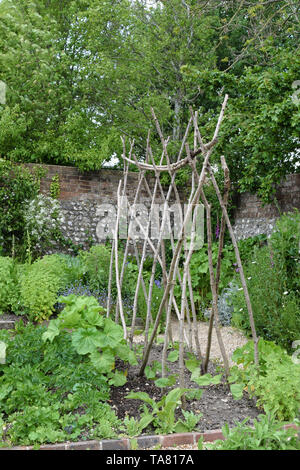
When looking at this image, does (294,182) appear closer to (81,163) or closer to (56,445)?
(81,163)

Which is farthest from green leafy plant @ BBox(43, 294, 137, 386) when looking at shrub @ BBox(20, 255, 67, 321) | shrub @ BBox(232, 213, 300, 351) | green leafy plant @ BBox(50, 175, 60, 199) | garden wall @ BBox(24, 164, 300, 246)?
green leafy plant @ BBox(50, 175, 60, 199)

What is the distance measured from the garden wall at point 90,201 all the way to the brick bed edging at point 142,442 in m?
5.23

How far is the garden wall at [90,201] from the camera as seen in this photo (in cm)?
788

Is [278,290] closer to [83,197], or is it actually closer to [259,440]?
[259,440]

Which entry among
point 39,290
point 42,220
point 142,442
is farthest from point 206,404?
point 42,220

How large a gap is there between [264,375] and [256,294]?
2.15m

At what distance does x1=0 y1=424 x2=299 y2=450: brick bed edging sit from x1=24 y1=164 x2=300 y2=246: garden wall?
17.1 feet

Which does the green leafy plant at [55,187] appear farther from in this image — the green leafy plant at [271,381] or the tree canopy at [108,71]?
the green leafy plant at [271,381]

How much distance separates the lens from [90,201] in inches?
336

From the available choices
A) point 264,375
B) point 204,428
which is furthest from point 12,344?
point 264,375

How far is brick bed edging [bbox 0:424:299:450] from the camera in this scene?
8.20ft

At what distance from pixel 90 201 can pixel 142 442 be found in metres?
6.28

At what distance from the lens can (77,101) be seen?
9609 millimetres

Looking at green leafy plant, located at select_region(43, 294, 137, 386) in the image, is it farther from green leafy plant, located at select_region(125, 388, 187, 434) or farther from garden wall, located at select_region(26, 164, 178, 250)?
garden wall, located at select_region(26, 164, 178, 250)
